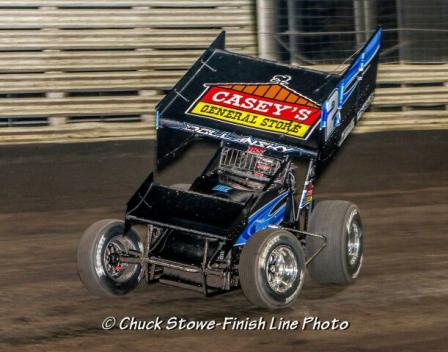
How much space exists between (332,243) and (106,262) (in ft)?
5.54

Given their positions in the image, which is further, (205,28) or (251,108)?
(205,28)

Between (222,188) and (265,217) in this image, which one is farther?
(222,188)

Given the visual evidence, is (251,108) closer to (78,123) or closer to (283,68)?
(283,68)

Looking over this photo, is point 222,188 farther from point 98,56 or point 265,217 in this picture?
point 98,56

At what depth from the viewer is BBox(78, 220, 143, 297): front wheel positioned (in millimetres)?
6754

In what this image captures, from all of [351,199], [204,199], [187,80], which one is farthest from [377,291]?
[351,199]

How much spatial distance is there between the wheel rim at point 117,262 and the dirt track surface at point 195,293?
0.55 ft

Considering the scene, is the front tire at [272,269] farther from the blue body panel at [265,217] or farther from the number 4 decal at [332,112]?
the number 4 decal at [332,112]

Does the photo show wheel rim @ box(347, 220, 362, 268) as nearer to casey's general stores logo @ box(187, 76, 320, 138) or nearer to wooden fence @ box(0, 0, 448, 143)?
casey's general stores logo @ box(187, 76, 320, 138)

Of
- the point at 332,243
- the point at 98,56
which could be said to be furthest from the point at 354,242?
the point at 98,56

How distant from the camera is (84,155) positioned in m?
10.4

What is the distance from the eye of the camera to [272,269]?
6551mm

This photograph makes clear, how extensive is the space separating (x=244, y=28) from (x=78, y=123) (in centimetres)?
236

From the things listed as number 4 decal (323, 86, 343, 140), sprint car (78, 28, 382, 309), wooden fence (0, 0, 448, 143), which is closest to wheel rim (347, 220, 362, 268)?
sprint car (78, 28, 382, 309)
